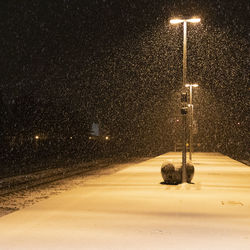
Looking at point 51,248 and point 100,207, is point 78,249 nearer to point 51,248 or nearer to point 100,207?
point 51,248

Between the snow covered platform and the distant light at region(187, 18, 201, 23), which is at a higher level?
the distant light at region(187, 18, 201, 23)

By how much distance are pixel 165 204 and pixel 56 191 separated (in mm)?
7009

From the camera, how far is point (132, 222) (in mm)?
10195

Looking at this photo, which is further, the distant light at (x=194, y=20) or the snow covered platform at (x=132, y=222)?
the distant light at (x=194, y=20)

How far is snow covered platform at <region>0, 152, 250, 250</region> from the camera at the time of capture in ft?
26.8

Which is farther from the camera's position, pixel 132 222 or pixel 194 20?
pixel 194 20

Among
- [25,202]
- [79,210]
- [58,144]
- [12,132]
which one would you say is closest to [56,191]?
[25,202]

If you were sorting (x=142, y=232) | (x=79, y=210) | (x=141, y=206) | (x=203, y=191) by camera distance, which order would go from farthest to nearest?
1. (x=203, y=191)
2. (x=141, y=206)
3. (x=79, y=210)
4. (x=142, y=232)

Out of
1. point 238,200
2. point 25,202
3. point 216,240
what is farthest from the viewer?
point 25,202

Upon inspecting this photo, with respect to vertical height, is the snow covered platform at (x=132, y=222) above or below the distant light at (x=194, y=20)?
below

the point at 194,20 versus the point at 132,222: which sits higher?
the point at 194,20

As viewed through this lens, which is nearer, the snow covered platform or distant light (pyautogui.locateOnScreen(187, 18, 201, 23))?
the snow covered platform

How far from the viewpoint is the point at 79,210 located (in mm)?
11883

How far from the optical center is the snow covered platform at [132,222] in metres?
8.16
